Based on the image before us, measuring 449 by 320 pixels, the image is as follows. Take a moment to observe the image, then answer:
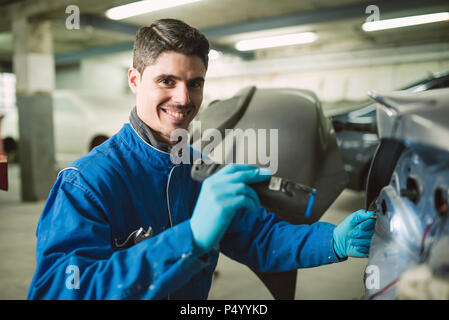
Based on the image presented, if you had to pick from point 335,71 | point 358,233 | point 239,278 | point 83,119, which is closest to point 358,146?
point 239,278

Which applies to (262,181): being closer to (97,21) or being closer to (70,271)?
(70,271)

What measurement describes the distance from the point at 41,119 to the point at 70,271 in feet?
14.5

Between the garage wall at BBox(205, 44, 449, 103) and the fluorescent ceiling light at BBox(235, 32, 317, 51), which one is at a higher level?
the fluorescent ceiling light at BBox(235, 32, 317, 51)

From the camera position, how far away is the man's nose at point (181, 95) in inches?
35.6

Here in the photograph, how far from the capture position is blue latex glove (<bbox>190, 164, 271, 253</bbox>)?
674 millimetres

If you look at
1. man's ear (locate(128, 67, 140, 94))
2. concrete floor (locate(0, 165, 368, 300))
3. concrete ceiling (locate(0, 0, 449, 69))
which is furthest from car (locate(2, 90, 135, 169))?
man's ear (locate(128, 67, 140, 94))

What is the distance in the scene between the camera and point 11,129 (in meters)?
8.21

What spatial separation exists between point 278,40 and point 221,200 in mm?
6769

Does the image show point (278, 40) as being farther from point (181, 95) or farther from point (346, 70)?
point (181, 95)

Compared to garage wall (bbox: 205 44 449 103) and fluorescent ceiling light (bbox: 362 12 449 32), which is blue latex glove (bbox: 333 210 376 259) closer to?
fluorescent ceiling light (bbox: 362 12 449 32)

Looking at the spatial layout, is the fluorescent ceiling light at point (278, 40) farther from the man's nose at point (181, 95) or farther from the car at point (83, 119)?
the man's nose at point (181, 95)

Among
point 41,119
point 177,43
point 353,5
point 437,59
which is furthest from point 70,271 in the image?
point 437,59

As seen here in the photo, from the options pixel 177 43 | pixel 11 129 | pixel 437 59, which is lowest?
pixel 11 129

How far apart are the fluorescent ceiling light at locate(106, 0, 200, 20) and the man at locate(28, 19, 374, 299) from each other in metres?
3.26
